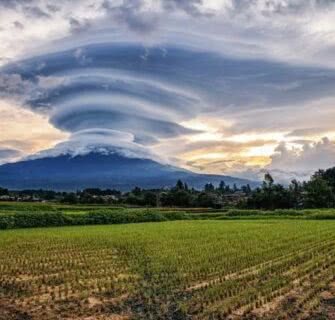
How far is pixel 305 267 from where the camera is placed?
56.5 feet

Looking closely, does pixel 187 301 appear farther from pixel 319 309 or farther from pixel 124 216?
pixel 124 216

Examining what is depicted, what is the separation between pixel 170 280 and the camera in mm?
14953

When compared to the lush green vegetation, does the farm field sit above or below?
below

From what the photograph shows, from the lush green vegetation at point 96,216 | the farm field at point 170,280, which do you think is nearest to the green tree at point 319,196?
the lush green vegetation at point 96,216

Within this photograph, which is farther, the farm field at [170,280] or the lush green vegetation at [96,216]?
the lush green vegetation at [96,216]

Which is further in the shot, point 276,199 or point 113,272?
point 276,199

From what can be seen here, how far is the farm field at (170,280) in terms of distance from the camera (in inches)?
453

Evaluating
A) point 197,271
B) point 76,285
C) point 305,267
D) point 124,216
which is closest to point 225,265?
point 197,271

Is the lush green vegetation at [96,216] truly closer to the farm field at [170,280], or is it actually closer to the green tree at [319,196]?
the farm field at [170,280]

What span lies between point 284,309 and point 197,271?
17.7 feet

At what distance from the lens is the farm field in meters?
11.5

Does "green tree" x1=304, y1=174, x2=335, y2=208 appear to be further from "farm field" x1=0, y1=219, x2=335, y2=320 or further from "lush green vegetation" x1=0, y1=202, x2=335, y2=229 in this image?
"farm field" x1=0, y1=219, x2=335, y2=320

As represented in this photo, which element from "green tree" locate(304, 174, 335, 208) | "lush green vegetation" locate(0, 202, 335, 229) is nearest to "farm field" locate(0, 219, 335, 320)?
"lush green vegetation" locate(0, 202, 335, 229)

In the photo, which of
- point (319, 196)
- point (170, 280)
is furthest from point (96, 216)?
point (319, 196)
